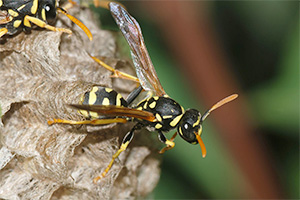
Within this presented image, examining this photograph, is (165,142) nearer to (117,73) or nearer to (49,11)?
(117,73)

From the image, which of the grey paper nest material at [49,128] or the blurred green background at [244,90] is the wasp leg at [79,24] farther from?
the blurred green background at [244,90]

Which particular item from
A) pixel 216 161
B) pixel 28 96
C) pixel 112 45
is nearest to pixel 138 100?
pixel 112 45

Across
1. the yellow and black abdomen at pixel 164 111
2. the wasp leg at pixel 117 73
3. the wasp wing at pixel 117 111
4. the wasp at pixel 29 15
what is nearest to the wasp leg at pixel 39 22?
the wasp at pixel 29 15

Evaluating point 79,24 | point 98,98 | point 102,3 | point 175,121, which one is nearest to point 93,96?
point 98,98

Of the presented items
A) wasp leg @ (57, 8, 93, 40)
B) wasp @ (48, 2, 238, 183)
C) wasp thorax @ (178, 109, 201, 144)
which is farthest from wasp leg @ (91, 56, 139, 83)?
wasp thorax @ (178, 109, 201, 144)

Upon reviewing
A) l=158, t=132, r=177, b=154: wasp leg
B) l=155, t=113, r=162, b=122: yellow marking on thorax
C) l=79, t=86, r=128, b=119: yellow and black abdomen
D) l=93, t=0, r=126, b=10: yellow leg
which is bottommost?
l=158, t=132, r=177, b=154: wasp leg

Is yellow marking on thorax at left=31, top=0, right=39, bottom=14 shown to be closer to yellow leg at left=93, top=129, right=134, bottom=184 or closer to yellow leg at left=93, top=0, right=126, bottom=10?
yellow leg at left=93, top=0, right=126, bottom=10
